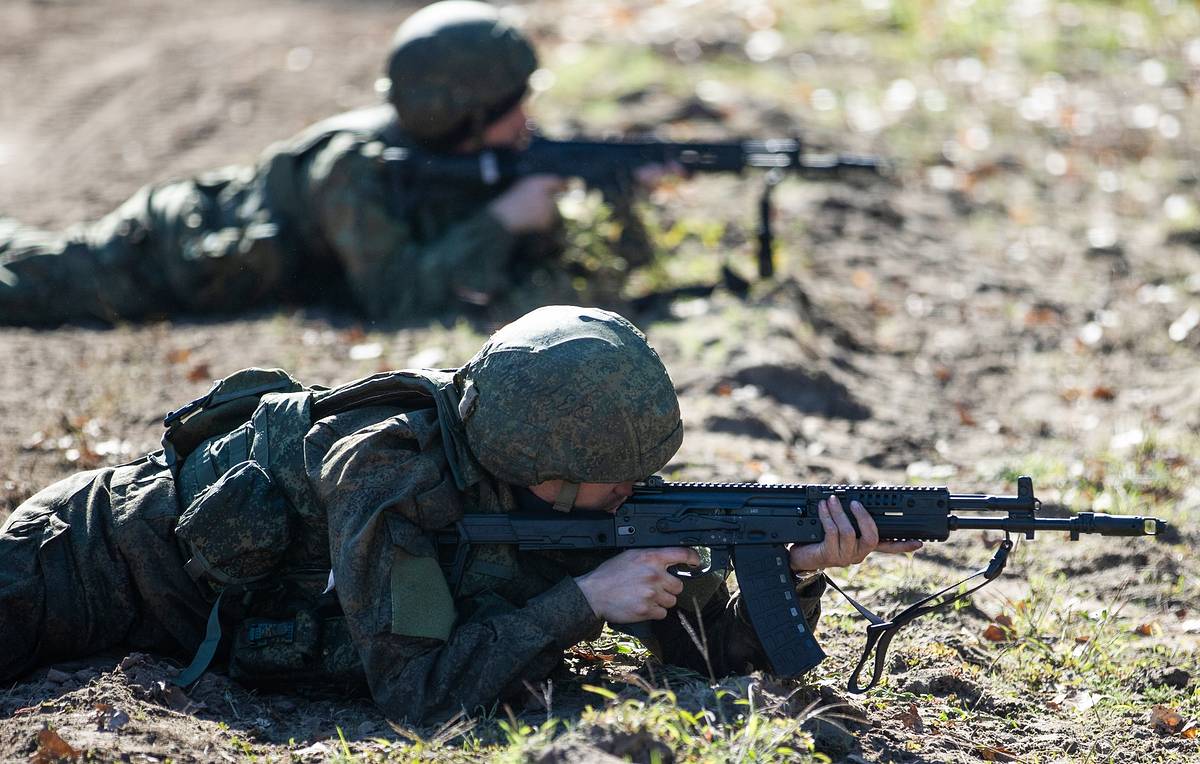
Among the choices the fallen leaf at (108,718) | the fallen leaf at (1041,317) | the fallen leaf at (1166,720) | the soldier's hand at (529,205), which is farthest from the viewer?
the fallen leaf at (1041,317)

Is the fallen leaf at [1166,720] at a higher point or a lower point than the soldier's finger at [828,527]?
lower

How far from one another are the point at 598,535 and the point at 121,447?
2799mm

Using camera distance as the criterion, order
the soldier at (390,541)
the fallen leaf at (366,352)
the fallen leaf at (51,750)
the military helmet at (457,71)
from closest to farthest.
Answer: the fallen leaf at (51,750)
the soldier at (390,541)
the fallen leaf at (366,352)
the military helmet at (457,71)

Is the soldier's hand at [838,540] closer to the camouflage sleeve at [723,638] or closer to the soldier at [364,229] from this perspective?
the camouflage sleeve at [723,638]

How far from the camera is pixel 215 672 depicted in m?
3.95

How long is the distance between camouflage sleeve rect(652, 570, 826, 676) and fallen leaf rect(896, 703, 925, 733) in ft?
1.18

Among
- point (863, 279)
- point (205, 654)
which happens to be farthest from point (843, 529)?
point (863, 279)

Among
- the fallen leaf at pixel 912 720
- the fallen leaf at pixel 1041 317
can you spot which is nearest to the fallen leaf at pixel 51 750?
the fallen leaf at pixel 912 720

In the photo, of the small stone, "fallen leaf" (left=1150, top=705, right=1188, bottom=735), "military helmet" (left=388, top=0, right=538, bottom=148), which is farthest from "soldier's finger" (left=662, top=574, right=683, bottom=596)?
"military helmet" (left=388, top=0, right=538, bottom=148)

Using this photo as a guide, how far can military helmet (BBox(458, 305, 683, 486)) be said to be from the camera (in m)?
3.61

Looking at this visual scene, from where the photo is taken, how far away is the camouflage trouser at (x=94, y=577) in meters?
3.89

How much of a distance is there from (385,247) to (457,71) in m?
1.02

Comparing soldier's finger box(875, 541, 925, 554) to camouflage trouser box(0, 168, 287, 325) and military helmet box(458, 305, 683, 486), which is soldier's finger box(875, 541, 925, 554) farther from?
camouflage trouser box(0, 168, 287, 325)

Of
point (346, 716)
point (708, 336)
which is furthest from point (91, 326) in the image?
point (346, 716)
